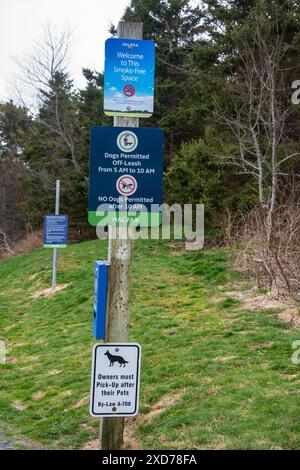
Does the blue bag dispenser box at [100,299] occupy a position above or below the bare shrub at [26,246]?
above

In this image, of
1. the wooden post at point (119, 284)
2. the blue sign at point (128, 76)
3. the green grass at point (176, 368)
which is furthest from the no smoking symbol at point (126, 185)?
the green grass at point (176, 368)

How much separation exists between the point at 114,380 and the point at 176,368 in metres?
2.89

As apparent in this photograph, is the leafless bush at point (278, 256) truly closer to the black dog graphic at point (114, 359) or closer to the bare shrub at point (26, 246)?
the black dog graphic at point (114, 359)

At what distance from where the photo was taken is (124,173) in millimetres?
4609

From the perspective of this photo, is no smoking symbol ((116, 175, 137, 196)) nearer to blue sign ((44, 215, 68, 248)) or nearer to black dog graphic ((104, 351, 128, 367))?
black dog graphic ((104, 351, 128, 367))

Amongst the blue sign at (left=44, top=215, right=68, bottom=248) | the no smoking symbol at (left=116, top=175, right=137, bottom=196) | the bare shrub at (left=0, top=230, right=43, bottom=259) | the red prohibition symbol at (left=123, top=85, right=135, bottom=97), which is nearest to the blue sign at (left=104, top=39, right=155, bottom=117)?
the red prohibition symbol at (left=123, top=85, right=135, bottom=97)

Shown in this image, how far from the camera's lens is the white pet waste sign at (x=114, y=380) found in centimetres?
443

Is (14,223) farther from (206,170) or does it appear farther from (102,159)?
(102,159)

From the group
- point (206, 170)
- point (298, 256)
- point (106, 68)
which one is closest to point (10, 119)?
point (206, 170)

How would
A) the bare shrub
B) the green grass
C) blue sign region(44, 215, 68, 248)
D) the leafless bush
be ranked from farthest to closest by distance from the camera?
the bare shrub < blue sign region(44, 215, 68, 248) < the leafless bush < the green grass

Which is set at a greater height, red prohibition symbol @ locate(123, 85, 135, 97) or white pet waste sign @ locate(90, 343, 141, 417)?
red prohibition symbol @ locate(123, 85, 135, 97)

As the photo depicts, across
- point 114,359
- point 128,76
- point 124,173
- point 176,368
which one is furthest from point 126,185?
point 176,368

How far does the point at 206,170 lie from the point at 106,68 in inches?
595

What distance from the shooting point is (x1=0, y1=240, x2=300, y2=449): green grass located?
5344 millimetres
